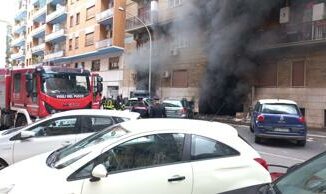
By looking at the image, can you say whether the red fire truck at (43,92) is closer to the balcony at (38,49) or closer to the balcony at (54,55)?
the balcony at (54,55)

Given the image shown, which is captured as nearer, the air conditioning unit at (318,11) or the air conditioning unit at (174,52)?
the air conditioning unit at (318,11)

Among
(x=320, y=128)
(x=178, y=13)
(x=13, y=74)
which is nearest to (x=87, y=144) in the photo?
(x=13, y=74)

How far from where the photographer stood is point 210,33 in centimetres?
2917

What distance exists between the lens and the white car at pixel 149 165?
413 cm

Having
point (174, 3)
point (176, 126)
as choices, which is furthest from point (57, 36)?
point (176, 126)

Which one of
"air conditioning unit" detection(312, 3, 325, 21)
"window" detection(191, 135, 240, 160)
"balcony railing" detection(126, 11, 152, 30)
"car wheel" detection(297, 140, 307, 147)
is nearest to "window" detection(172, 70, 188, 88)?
"balcony railing" detection(126, 11, 152, 30)

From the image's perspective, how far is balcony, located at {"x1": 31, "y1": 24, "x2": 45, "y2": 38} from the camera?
6575cm

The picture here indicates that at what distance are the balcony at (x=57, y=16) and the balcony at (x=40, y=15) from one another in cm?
418

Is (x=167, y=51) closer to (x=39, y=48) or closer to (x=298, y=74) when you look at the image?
(x=298, y=74)

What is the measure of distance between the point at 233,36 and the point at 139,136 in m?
23.7

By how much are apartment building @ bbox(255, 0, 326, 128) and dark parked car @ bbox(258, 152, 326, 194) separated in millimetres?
20093

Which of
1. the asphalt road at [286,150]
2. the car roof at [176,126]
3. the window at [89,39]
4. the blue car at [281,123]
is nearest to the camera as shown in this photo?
the car roof at [176,126]

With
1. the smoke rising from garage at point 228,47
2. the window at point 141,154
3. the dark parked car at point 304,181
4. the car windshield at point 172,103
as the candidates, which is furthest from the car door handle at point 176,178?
the smoke rising from garage at point 228,47

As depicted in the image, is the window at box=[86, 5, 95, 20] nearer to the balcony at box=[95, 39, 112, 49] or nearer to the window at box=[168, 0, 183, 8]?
the balcony at box=[95, 39, 112, 49]
